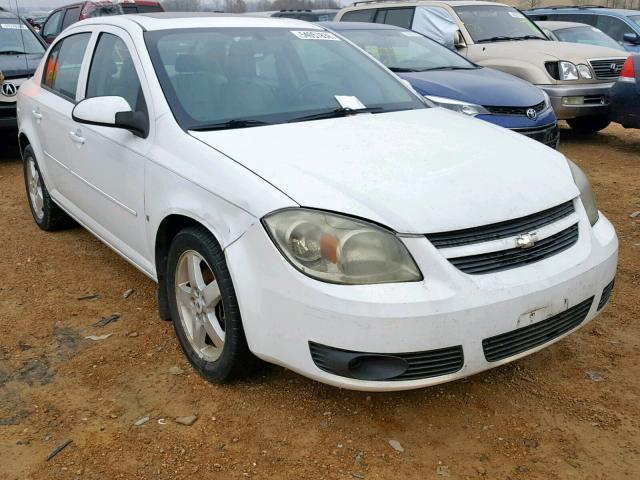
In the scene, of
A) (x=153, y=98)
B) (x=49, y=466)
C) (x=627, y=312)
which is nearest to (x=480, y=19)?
(x=627, y=312)

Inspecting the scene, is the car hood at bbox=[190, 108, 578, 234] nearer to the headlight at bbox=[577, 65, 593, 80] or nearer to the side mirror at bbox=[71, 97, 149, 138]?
the side mirror at bbox=[71, 97, 149, 138]

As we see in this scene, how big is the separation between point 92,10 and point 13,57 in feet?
13.7

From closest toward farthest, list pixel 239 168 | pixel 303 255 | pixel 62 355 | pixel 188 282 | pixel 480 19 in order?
pixel 303 255 < pixel 239 168 < pixel 188 282 < pixel 62 355 < pixel 480 19

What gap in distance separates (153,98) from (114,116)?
209mm

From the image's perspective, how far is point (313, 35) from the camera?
3941 mm

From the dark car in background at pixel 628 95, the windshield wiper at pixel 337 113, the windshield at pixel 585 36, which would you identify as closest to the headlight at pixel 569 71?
the dark car in background at pixel 628 95

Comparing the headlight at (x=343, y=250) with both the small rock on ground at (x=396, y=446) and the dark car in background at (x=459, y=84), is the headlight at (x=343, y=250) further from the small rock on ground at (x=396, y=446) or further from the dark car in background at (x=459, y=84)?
the dark car in background at (x=459, y=84)

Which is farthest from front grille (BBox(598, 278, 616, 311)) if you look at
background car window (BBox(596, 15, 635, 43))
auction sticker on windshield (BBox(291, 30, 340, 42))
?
background car window (BBox(596, 15, 635, 43))

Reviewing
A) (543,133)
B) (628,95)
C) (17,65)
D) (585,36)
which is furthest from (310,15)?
(543,133)

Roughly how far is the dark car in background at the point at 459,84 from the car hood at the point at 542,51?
118 cm

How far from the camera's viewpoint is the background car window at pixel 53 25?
13.3 m

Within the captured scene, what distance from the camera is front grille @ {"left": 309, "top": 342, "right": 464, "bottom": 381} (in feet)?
7.62

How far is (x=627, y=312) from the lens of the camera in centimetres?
361

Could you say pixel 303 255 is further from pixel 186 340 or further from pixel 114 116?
pixel 114 116
